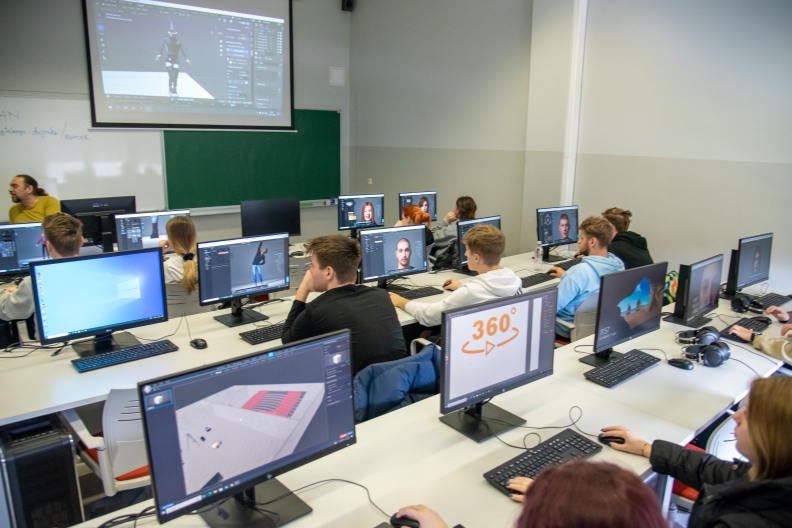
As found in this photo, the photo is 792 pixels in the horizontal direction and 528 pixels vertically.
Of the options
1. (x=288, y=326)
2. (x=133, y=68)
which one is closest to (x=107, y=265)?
(x=288, y=326)

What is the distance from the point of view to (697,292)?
3.11 meters

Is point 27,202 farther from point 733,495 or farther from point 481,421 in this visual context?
point 733,495

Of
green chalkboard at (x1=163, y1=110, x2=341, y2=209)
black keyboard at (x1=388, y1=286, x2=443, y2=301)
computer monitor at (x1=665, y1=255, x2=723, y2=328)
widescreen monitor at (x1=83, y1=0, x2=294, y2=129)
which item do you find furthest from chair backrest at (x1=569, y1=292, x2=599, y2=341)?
widescreen monitor at (x1=83, y1=0, x2=294, y2=129)

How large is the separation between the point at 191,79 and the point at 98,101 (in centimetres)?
109

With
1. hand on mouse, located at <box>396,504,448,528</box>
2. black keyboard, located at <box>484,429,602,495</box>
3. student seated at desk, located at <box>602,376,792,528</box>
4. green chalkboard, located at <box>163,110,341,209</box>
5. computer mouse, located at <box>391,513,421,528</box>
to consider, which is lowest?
black keyboard, located at <box>484,429,602,495</box>

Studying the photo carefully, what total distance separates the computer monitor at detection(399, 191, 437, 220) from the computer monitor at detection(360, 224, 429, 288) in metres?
2.08

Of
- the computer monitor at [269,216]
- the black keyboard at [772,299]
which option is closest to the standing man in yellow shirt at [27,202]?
the computer monitor at [269,216]

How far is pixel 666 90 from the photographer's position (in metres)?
4.96

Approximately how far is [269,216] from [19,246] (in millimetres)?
2173

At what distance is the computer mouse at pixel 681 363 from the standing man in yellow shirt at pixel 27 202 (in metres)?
5.17

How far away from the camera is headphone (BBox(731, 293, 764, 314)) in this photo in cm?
A: 360

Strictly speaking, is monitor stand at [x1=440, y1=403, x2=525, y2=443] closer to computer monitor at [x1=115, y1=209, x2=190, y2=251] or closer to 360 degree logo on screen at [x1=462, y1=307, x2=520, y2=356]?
360 degree logo on screen at [x1=462, y1=307, x2=520, y2=356]

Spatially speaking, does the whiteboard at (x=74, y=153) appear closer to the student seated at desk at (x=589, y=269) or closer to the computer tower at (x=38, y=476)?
the computer tower at (x=38, y=476)

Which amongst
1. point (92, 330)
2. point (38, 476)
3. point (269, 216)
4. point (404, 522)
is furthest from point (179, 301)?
point (404, 522)
